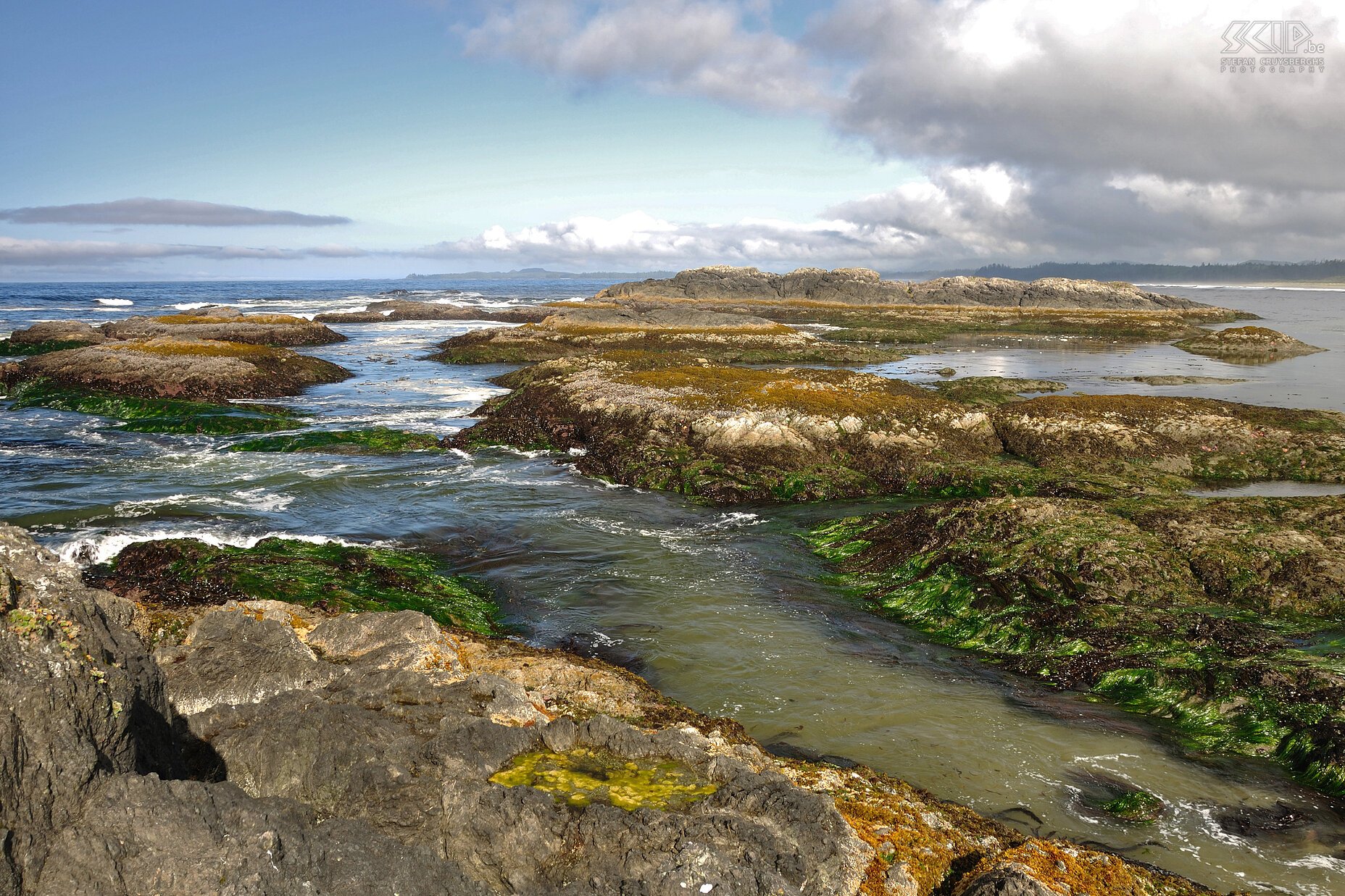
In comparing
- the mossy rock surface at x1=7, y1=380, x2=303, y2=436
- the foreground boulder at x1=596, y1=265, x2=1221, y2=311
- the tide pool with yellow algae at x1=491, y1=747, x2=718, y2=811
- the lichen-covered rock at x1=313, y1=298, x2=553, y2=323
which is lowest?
the tide pool with yellow algae at x1=491, y1=747, x2=718, y2=811

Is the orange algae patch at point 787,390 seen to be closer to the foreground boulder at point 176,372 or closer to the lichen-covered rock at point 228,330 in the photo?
the foreground boulder at point 176,372

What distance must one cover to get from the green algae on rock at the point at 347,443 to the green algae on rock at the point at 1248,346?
164 ft

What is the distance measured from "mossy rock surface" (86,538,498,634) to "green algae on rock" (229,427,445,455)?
930 cm

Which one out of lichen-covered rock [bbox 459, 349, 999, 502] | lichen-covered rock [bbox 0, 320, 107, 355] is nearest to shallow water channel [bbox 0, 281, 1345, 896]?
lichen-covered rock [bbox 459, 349, 999, 502]

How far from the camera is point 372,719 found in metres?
5.52

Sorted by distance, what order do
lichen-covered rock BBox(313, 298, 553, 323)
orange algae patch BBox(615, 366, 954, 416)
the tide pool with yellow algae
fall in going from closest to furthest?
1. the tide pool with yellow algae
2. orange algae patch BBox(615, 366, 954, 416)
3. lichen-covered rock BBox(313, 298, 553, 323)

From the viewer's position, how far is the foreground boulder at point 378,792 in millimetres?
3832

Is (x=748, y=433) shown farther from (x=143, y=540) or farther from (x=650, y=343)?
(x=650, y=343)

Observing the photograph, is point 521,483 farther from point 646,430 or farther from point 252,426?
point 252,426

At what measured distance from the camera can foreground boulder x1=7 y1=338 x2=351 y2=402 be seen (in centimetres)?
2958

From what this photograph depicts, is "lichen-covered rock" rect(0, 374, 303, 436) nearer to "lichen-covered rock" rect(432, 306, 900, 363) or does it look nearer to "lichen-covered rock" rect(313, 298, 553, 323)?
"lichen-covered rock" rect(432, 306, 900, 363)

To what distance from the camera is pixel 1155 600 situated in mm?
10875

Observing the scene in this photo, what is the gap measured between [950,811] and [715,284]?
117688 mm

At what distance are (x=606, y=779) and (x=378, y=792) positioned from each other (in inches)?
60.3
